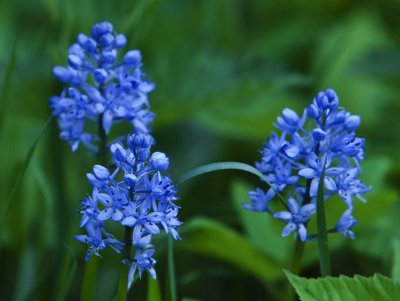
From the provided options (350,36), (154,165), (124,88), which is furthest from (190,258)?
(350,36)

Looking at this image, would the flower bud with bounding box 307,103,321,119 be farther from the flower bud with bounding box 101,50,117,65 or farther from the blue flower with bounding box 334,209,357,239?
the flower bud with bounding box 101,50,117,65

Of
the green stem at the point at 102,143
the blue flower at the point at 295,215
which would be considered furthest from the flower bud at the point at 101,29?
the blue flower at the point at 295,215

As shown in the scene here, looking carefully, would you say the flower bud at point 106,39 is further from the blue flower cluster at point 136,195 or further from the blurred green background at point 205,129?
the blue flower cluster at point 136,195

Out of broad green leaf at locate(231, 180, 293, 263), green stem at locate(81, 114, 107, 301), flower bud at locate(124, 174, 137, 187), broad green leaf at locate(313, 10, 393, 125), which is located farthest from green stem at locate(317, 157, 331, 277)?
broad green leaf at locate(313, 10, 393, 125)

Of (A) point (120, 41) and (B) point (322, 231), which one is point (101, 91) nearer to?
(A) point (120, 41)

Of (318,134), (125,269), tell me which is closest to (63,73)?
(125,269)

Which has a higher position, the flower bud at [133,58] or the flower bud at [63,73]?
the flower bud at [133,58]
